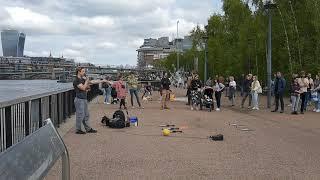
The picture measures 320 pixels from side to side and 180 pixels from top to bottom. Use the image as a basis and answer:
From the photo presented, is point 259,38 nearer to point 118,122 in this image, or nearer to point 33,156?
point 118,122

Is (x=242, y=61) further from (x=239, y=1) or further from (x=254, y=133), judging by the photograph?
(x=254, y=133)

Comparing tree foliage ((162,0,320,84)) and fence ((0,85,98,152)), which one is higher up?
tree foliage ((162,0,320,84))

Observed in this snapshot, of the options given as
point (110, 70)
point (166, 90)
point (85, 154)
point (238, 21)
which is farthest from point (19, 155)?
point (110, 70)

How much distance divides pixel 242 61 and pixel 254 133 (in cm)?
3197

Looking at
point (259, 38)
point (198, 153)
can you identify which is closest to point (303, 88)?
point (198, 153)

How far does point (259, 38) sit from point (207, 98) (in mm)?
16047

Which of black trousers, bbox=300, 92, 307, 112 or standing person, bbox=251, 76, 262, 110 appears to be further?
standing person, bbox=251, 76, 262, 110

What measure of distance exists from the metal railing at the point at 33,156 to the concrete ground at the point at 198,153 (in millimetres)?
2768

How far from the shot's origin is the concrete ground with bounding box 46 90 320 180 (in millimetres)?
8266

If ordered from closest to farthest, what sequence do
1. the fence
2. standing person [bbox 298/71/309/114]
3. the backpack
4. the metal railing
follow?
1. the metal railing
2. the fence
3. the backpack
4. standing person [bbox 298/71/309/114]

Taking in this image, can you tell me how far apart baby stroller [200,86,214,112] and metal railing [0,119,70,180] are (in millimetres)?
17990

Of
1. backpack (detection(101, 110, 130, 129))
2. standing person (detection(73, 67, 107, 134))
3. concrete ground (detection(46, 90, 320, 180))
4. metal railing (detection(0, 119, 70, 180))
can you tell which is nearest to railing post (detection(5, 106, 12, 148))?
concrete ground (detection(46, 90, 320, 180))

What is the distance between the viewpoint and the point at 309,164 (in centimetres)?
911

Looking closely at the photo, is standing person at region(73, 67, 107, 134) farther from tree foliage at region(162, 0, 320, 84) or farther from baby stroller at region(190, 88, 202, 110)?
tree foliage at region(162, 0, 320, 84)
